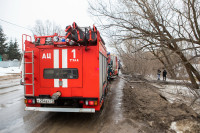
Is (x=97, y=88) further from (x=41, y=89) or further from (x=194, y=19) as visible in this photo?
(x=194, y=19)

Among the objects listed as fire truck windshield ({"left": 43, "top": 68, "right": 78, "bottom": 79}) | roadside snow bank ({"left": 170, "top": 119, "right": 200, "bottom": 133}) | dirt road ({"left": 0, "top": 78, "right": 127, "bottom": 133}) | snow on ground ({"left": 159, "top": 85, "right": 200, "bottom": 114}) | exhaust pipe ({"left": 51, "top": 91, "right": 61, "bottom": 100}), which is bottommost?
dirt road ({"left": 0, "top": 78, "right": 127, "bottom": 133})

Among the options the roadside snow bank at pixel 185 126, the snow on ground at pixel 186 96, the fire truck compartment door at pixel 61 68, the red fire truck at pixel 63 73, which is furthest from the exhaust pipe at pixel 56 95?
the snow on ground at pixel 186 96

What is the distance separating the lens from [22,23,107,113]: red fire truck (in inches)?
166

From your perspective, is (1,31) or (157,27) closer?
(157,27)

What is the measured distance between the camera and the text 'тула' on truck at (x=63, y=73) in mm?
4215

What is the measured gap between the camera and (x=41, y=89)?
442 centimetres

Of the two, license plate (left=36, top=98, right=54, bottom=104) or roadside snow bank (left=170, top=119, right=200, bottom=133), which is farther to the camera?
license plate (left=36, top=98, right=54, bottom=104)

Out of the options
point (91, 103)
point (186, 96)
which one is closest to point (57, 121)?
point (91, 103)

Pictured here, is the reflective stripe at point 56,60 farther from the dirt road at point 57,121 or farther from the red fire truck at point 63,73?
the dirt road at point 57,121

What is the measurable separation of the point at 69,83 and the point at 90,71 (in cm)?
80

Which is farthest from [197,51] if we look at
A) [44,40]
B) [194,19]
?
[44,40]

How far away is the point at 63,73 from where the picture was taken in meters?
4.35

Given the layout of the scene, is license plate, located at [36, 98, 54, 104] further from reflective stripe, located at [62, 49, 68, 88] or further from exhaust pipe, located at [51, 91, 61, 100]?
reflective stripe, located at [62, 49, 68, 88]

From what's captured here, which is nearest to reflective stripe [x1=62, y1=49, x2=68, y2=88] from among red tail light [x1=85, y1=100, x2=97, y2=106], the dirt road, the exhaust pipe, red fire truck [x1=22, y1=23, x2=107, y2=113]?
red fire truck [x1=22, y1=23, x2=107, y2=113]
